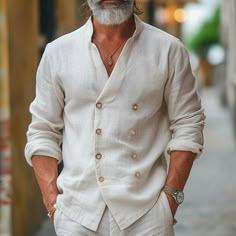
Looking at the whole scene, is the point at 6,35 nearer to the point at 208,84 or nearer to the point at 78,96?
the point at 78,96

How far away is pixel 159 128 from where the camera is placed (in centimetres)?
228

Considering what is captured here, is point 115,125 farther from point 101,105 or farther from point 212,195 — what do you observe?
point 212,195

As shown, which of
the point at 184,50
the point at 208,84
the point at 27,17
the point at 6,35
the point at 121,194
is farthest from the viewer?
the point at 208,84

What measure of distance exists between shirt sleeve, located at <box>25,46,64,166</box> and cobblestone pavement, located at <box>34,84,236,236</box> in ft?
9.18

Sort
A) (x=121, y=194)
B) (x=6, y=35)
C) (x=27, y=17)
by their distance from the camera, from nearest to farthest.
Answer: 1. (x=121, y=194)
2. (x=6, y=35)
3. (x=27, y=17)

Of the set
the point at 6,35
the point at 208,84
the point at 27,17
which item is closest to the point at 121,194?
the point at 6,35

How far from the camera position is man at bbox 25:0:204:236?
2.16 meters

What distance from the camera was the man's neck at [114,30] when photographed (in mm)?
2256

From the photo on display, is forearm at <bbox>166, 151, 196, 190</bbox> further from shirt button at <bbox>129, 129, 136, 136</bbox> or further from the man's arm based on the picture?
shirt button at <bbox>129, 129, 136, 136</bbox>

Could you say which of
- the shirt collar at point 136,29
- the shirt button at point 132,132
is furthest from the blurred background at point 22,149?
the shirt button at point 132,132

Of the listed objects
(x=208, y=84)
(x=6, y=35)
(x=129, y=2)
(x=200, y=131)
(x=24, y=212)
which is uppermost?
(x=129, y=2)

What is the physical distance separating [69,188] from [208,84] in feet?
80.1

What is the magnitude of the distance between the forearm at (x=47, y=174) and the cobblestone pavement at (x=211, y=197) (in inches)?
109

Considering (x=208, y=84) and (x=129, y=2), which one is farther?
(x=208, y=84)
